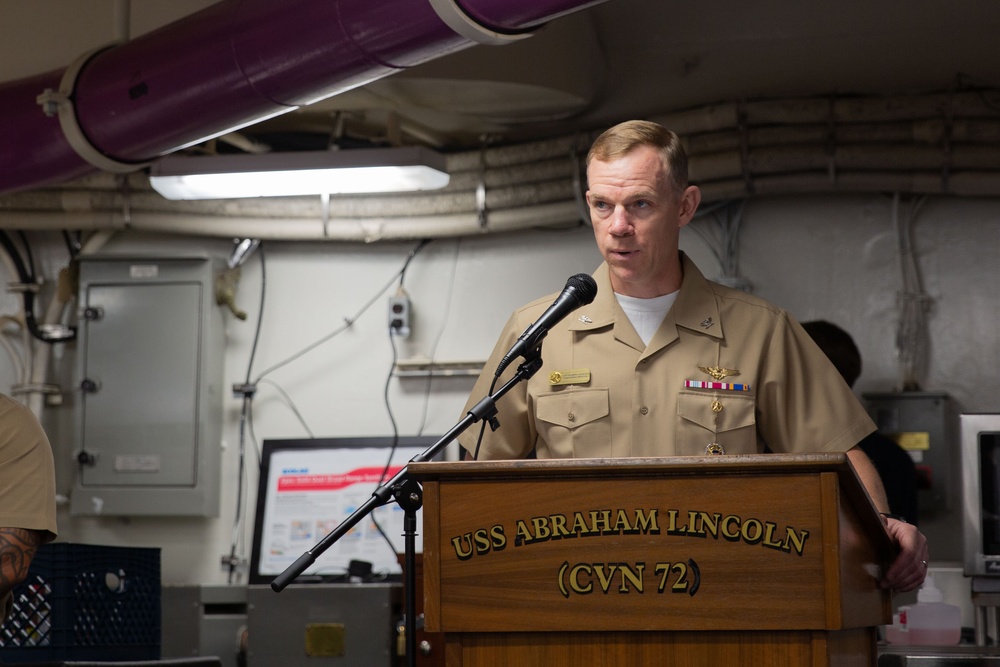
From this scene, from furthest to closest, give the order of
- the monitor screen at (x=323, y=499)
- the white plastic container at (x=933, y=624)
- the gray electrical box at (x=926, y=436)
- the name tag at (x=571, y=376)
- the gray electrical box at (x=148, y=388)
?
the gray electrical box at (x=148, y=388) < the monitor screen at (x=323, y=499) < the gray electrical box at (x=926, y=436) < the white plastic container at (x=933, y=624) < the name tag at (x=571, y=376)

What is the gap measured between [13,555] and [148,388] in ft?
7.92

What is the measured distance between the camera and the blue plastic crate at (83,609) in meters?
3.56

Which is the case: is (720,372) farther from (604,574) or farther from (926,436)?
(926,436)

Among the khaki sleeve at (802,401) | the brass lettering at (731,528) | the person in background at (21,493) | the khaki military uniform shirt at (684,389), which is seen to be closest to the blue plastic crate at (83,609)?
the person in background at (21,493)

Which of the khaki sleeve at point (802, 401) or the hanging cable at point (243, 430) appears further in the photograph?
the hanging cable at point (243, 430)

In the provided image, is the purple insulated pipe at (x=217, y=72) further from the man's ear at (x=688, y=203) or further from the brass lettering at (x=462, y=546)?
the brass lettering at (x=462, y=546)

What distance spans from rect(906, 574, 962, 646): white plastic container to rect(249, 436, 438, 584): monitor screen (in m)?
2.01

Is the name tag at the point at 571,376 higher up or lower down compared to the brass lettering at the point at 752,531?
higher up

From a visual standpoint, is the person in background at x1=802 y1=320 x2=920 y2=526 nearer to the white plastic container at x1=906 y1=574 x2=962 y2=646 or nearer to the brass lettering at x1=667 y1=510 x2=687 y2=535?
the white plastic container at x1=906 y1=574 x2=962 y2=646

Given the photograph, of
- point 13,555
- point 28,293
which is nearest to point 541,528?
point 13,555

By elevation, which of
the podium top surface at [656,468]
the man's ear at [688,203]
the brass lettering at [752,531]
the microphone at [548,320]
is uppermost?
the man's ear at [688,203]

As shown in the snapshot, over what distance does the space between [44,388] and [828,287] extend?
3.47 m

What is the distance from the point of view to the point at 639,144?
2.43m

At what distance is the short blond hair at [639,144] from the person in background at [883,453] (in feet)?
5.54
